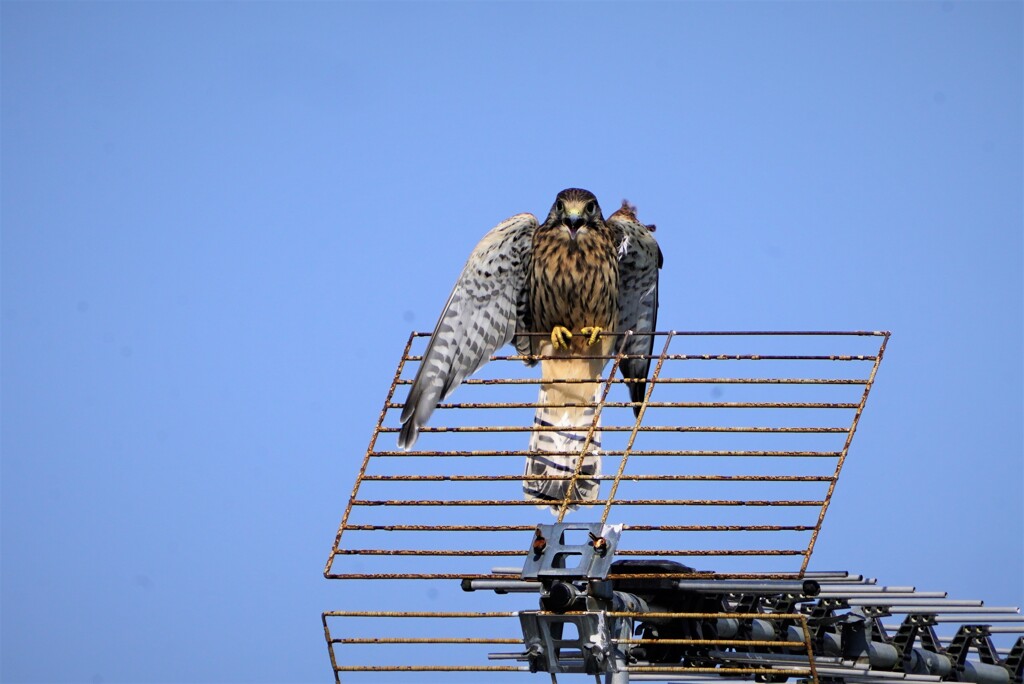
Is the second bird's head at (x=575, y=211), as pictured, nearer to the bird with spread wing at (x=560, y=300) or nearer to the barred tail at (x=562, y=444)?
the bird with spread wing at (x=560, y=300)

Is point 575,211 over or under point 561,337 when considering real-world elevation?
over

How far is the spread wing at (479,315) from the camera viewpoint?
695 centimetres

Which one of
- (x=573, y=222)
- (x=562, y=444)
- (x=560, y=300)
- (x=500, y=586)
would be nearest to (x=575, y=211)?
(x=573, y=222)

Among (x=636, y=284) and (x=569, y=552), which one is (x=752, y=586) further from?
(x=636, y=284)

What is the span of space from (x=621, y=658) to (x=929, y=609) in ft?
5.27

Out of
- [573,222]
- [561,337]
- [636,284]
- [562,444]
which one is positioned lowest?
[562,444]

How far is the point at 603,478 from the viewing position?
4.28 metres

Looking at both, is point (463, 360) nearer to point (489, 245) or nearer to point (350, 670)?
point (489, 245)

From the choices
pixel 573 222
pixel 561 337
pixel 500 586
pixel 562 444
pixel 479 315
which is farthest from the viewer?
pixel 573 222

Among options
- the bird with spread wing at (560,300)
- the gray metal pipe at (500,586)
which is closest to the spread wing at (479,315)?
the bird with spread wing at (560,300)

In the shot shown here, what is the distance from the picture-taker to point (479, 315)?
779 cm

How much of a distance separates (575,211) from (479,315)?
1.09 m

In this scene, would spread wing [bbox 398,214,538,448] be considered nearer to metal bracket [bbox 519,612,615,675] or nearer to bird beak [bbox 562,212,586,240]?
bird beak [bbox 562,212,586,240]

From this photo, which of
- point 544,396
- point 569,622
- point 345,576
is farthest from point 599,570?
point 544,396
